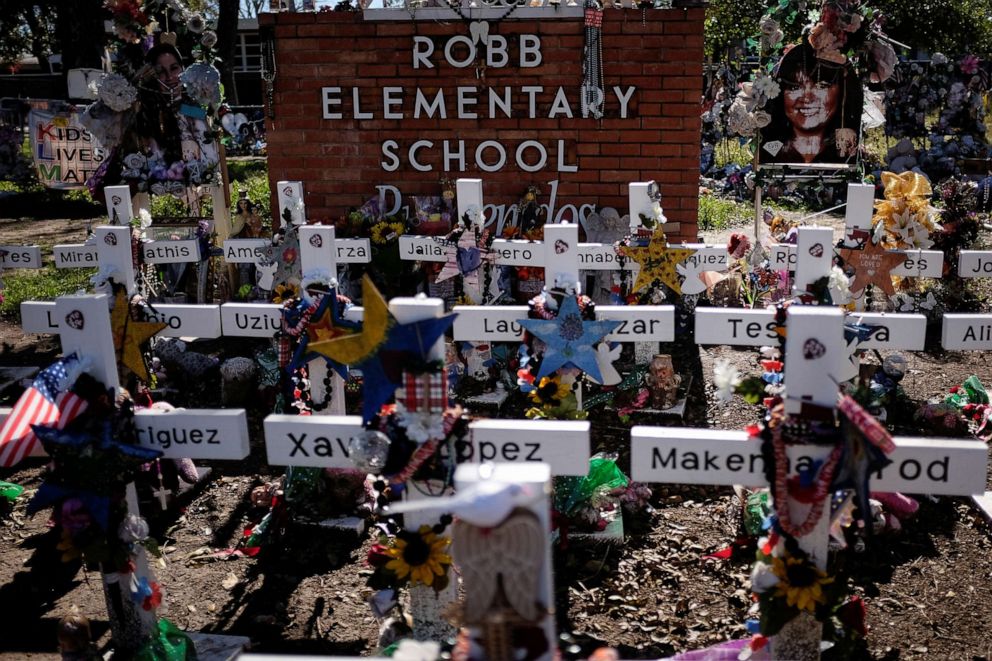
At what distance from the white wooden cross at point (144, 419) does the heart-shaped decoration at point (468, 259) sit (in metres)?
3.35

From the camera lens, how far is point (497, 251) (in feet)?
23.5

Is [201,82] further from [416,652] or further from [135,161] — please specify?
[416,652]

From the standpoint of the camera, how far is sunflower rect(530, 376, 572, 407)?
5328 millimetres

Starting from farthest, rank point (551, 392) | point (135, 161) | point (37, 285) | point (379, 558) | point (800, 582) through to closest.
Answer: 1. point (37, 285)
2. point (135, 161)
3. point (551, 392)
4. point (379, 558)
5. point (800, 582)

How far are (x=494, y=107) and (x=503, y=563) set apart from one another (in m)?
7.31

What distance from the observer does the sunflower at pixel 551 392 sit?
5328 millimetres

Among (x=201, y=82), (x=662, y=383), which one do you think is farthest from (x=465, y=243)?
(x=201, y=82)

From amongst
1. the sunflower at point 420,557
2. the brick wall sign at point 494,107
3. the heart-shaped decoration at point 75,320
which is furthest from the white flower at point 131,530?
the brick wall sign at point 494,107

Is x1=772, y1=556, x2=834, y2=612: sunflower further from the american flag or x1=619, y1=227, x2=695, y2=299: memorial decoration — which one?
x1=619, y1=227, x2=695, y2=299: memorial decoration

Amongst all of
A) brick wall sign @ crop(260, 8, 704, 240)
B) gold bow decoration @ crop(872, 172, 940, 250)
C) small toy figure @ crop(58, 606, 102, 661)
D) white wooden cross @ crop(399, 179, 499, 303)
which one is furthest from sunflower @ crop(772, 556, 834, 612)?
brick wall sign @ crop(260, 8, 704, 240)

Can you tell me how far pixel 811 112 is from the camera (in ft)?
30.5

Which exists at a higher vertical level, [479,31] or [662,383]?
[479,31]

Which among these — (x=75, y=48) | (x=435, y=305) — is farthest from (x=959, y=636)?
(x=75, y=48)

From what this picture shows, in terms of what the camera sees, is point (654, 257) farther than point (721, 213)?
No
